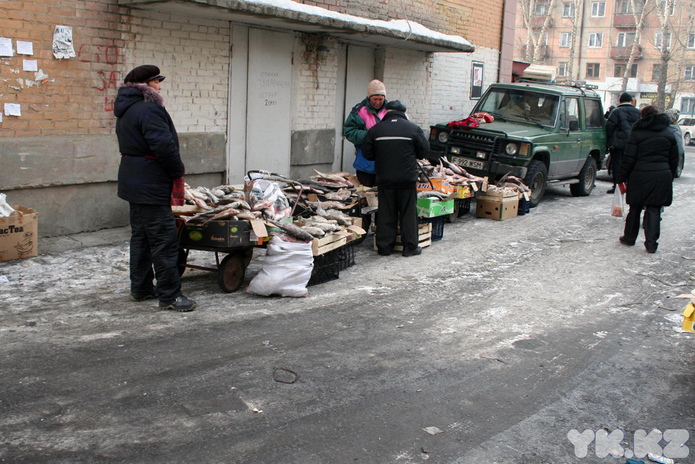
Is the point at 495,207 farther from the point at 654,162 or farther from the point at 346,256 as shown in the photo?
the point at 346,256

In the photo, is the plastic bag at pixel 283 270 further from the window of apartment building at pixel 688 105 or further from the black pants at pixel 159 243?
the window of apartment building at pixel 688 105

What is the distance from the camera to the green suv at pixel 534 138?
1214 centimetres

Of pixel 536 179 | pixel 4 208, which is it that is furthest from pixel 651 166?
pixel 4 208

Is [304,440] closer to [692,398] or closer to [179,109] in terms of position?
[692,398]

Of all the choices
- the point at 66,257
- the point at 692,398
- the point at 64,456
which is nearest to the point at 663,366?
the point at 692,398

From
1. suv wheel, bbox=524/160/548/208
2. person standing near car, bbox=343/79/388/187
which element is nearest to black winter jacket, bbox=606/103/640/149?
suv wheel, bbox=524/160/548/208

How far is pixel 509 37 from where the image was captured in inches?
717

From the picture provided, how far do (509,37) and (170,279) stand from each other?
14.5 metres

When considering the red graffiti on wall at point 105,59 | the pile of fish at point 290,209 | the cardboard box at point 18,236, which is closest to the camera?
the pile of fish at point 290,209

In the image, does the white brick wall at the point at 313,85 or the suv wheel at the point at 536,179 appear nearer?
the white brick wall at the point at 313,85

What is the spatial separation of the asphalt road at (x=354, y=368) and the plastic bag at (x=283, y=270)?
130 mm

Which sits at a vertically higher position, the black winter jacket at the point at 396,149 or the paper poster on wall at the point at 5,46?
the paper poster on wall at the point at 5,46

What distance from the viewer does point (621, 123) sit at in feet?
47.8

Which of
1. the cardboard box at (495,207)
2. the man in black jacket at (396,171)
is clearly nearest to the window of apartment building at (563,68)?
the cardboard box at (495,207)
